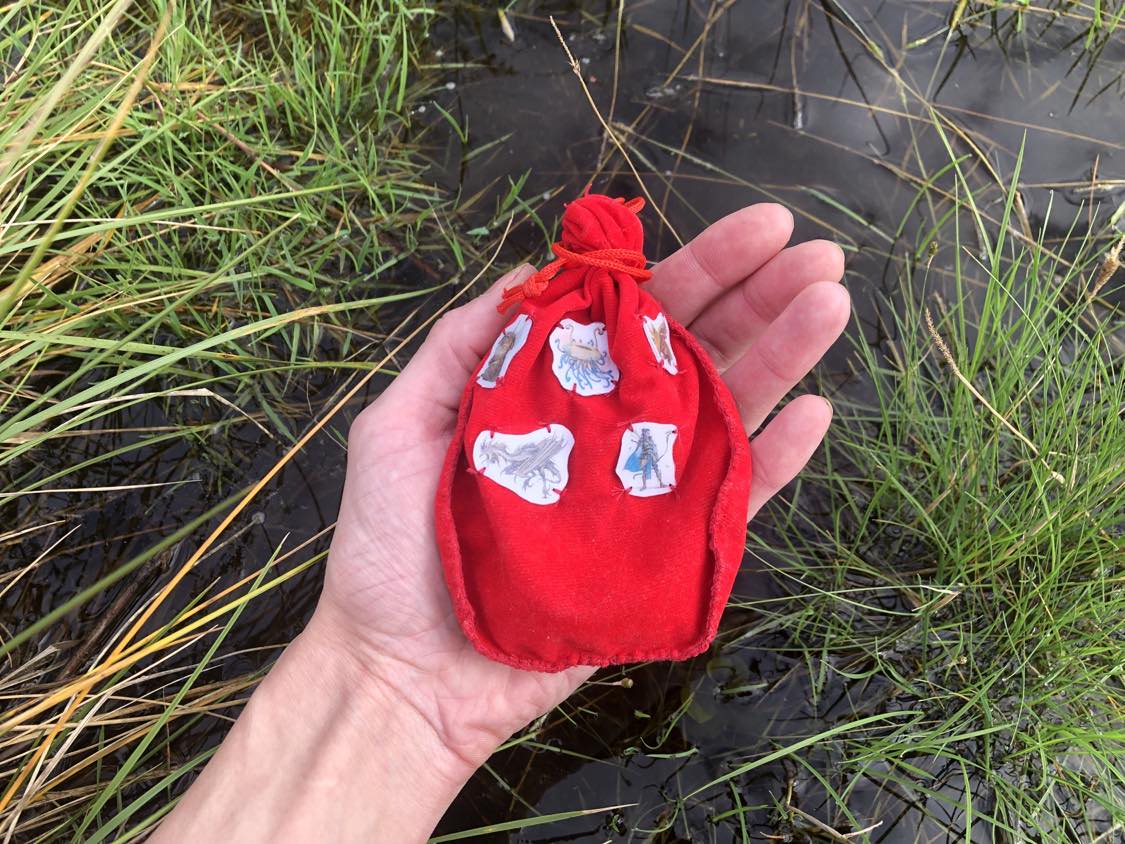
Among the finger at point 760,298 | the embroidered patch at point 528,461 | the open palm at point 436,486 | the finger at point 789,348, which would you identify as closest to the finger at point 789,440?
the open palm at point 436,486

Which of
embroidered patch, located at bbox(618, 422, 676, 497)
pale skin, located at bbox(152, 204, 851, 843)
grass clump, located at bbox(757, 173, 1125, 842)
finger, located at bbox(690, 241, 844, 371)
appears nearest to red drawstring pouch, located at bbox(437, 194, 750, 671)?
embroidered patch, located at bbox(618, 422, 676, 497)

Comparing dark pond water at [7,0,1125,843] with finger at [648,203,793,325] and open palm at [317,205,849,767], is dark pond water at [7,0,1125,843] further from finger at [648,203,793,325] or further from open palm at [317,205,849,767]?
finger at [648,203,793,325]

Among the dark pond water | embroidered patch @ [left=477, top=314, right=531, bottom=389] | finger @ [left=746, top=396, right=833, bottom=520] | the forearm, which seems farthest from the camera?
the dark pond water

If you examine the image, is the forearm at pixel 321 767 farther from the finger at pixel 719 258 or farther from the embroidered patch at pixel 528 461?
the finger at pixel 719 258

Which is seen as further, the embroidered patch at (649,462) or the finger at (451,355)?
the finger at (451,355)

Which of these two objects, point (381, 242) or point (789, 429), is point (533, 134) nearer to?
point (381, 242)
